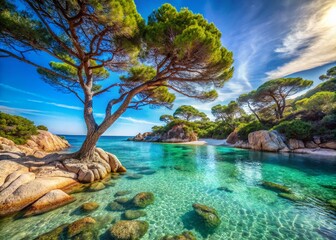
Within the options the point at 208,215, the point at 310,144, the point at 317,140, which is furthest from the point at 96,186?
the point at 317,140

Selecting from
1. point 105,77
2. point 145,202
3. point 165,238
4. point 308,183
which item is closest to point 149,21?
point 105,77

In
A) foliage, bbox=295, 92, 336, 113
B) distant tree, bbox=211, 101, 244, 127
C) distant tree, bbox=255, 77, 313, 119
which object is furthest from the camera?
distant tree, bbox=211, 101, 244, 127

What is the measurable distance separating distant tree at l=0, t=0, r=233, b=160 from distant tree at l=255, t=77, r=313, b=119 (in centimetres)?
1645

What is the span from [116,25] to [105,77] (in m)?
4.54

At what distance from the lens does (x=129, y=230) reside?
8.72ft

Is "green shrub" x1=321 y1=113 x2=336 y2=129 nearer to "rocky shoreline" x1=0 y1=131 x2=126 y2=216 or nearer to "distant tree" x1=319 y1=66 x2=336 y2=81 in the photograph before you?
"distant tree" x1=319 y1=66 x2=336 y2=81

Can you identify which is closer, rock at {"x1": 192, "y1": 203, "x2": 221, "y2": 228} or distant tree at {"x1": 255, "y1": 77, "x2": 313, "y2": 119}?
rock at {"x1": 192, "y1": 203, "x2": 221, "y2": 228}

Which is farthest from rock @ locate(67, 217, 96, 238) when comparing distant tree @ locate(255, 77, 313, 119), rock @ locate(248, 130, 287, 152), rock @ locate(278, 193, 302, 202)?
distant tree @ locate(255, 77, 313, 119)

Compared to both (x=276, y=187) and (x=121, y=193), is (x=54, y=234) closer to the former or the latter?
(x=121, y=193)

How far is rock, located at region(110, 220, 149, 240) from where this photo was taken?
2.52 meters

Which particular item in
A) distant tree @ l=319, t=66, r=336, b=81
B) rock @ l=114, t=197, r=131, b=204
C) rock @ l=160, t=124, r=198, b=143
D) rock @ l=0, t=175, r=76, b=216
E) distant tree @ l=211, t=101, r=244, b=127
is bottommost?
rock @ l=114, t=197, r=131, b=204

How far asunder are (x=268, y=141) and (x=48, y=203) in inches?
795

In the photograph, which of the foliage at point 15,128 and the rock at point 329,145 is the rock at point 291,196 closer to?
the rock at point 329,145

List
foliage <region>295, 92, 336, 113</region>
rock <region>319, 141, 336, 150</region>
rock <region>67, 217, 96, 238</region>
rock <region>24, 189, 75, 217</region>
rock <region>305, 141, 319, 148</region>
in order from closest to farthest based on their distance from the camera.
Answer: rock <region>67, 217, 96, 238</region> < rock <region>24, 189, 75, 217</region> < rock <region>319, 141, 336, 150</region> < foliage <region>295, 92, 336, 113</region> < rock <region>305, 141, 319, 148</region>
